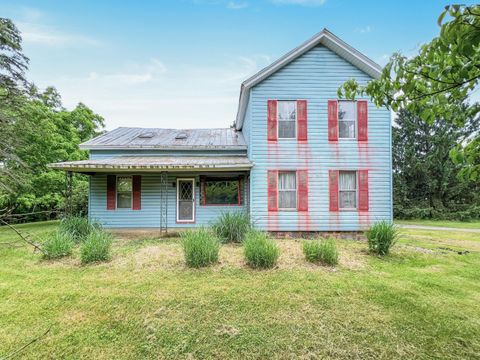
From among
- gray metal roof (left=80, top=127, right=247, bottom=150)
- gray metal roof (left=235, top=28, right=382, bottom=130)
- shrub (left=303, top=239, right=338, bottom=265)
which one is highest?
gray metal roof (left=235, top=28, right=382, bottom=130)

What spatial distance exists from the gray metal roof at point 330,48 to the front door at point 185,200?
195 inches

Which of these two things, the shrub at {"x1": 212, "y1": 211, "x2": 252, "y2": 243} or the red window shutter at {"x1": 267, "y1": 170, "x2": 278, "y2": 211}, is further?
the red window shutter at {"x1": 267, "y1": 170, "x2": 278, "y2": 211}

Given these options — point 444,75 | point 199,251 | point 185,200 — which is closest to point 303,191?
point 199,251

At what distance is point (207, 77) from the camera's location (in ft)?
→ 56.0

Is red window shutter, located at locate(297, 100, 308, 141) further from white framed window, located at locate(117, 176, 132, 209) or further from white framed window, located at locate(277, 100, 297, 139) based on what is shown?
white framed window, located at locate(117, 176, 132, 209)

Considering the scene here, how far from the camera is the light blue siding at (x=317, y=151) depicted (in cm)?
959

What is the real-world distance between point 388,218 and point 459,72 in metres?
9.07

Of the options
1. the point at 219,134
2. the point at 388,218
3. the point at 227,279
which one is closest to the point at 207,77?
the point at 219,134

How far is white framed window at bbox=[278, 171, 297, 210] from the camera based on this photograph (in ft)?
31.8

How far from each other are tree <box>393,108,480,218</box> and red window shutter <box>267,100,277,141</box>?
16701 mm

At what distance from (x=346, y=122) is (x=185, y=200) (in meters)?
7.63

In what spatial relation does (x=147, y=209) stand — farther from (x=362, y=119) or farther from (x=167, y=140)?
(x=362, y=119)

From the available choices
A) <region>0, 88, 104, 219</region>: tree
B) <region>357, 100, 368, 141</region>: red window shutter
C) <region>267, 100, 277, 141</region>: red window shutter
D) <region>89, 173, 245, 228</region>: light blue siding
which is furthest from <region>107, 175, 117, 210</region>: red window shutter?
<region>357, 100, 368, 141</region>: red window shutter

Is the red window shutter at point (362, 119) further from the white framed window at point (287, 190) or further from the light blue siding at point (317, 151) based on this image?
the white framed window at point (287, 190)
